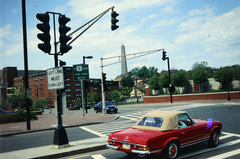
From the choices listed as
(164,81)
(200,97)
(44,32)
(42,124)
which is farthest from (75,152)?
(164,81)

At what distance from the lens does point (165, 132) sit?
6.30 metres

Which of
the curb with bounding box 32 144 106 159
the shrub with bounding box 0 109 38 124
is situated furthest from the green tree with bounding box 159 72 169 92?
the curb with bounding box 32 144 106 159

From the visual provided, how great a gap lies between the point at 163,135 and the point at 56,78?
193 inches

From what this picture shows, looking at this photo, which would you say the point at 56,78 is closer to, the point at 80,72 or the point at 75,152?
the point at 75,152

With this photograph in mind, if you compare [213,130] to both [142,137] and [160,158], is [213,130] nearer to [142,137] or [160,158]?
[160,158]

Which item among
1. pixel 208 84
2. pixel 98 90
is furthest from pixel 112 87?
pixel 208 84

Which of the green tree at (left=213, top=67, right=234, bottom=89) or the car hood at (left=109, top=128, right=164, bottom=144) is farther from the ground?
the green tree at (left=213, top=67, right=234, bottom=89)

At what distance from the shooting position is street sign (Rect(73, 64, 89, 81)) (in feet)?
77.1

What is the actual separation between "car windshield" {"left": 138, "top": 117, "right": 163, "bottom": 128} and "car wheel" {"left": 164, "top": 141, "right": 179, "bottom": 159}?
0.62 meters

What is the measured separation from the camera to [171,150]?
627cm

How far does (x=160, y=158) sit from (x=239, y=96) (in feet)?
107

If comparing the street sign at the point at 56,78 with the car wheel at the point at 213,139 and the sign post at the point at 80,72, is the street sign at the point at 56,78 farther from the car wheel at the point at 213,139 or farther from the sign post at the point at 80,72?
the sign post at the point at 80,72

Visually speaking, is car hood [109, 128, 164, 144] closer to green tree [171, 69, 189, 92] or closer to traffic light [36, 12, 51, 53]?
traffic light [36, 12, 51, 53]

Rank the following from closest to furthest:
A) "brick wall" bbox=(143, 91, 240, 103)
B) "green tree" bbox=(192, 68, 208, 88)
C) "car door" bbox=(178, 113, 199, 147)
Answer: "car door" bbox=(178, 113, 199, 147), "brick wall" bbox=(143, 91, 240, 103), "green tree" bbox=(192, 68, 208, 88)
